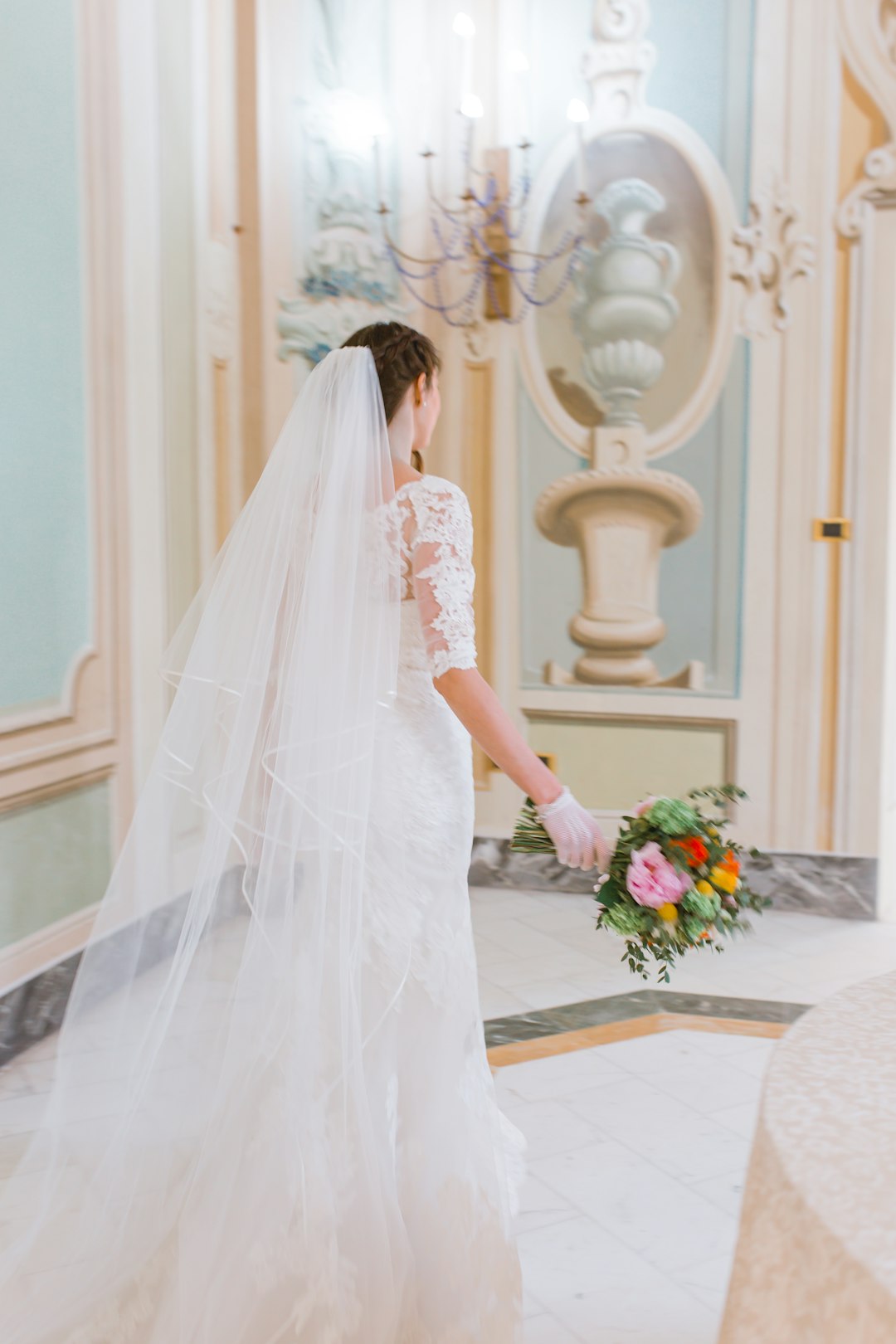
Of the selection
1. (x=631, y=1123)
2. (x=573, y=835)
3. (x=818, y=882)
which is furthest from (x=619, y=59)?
(x=631, y=1123)

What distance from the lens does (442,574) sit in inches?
81.0

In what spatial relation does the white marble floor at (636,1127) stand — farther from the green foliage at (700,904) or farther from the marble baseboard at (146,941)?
the marble baseboard at (146,941)

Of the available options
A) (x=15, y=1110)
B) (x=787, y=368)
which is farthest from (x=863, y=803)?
(x=15, y=1110)

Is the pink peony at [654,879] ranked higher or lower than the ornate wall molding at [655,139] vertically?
lower

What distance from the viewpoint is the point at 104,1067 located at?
7.12 ft

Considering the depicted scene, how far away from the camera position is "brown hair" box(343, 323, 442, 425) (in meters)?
2.22

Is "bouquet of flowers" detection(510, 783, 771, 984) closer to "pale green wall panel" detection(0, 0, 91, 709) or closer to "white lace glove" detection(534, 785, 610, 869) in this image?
"white lace glove" detection(534, 785, 610, 869)

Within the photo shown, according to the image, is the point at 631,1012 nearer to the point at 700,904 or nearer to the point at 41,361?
the point at 700,904

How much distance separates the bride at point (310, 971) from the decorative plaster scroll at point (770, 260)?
2721 millimetres

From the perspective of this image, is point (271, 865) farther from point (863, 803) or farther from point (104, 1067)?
point (863, 803)

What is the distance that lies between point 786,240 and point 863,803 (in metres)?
2.23

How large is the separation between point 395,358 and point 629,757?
116 inches

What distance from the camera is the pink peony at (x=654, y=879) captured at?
1895 mm

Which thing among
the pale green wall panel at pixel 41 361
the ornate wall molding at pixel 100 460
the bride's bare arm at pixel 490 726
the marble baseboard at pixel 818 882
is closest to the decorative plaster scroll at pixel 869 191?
the marble baseboard at pixel 818 882
